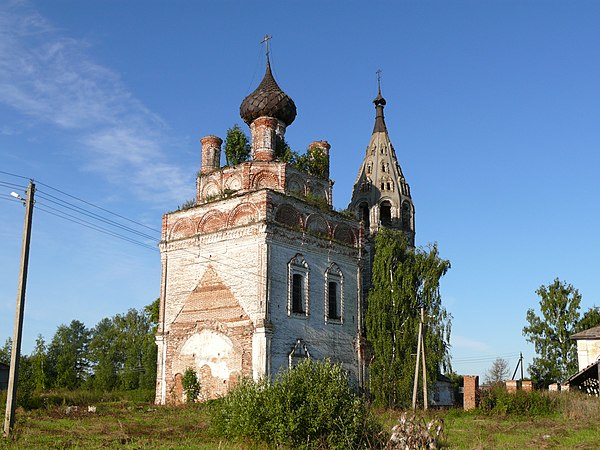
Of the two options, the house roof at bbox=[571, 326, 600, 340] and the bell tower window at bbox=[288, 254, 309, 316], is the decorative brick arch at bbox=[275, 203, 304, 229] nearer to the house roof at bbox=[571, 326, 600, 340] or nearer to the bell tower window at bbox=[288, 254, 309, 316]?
the bell tower window at bbox=[288, 254, 309, 316]

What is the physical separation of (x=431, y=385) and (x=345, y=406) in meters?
13.2

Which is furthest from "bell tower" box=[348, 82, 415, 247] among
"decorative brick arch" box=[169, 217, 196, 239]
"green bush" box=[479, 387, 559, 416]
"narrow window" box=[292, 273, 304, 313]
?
"green bush" box=[479, 387, 559, 416]

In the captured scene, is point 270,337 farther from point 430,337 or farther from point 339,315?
point 430,337

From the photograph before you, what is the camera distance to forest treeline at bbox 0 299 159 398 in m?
39.3

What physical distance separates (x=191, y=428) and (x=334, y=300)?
380 inches

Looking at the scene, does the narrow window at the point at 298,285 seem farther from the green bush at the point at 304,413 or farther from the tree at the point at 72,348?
the tree at the point at 72,348

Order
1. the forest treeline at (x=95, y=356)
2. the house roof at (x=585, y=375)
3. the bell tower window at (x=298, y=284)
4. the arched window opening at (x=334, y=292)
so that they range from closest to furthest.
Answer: the bell tower window at (x=298, y=284), the arched window opening at (x=334, y=292), the house roof at (x=585, y=375), the forest treeline at (x=95, y=356)

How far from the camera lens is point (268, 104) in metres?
25.1

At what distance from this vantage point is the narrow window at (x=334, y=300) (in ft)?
78.5

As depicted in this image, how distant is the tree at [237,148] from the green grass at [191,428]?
30.9ft

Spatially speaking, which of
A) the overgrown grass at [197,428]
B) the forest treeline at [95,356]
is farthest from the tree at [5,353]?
the overgrown grass at [197,428]

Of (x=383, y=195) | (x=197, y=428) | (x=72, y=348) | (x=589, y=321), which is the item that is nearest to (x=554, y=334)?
(x=589, y=321)

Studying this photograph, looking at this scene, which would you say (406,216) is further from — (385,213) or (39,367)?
(39,367)

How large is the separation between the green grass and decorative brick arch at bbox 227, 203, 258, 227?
6124mm
